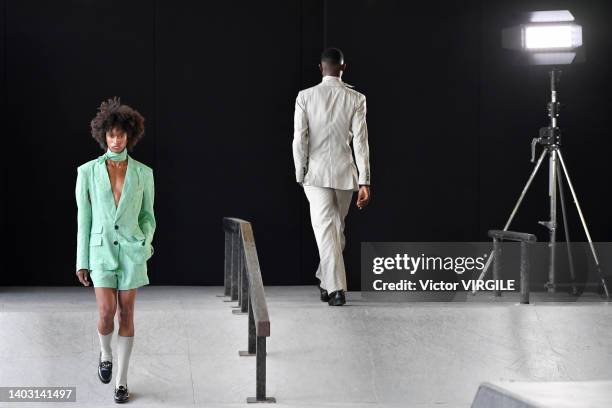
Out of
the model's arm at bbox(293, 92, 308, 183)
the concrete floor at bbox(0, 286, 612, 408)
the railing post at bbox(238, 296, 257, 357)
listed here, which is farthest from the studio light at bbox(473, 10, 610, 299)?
the railing post at bbox(238, 296, 257, 357)

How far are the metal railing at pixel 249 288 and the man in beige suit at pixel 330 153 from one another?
50 cm

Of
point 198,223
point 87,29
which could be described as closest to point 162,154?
point 198,223

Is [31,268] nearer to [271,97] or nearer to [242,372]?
[271,97]

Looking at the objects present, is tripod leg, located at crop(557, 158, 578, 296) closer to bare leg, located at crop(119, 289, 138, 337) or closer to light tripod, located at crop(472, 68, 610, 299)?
light tripod, located at crop(472, 68, 610, 299)

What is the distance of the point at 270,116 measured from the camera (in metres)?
7.73

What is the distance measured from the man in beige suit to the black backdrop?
108 cm

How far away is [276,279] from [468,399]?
2762mm

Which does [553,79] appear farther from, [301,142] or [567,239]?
[301,142]

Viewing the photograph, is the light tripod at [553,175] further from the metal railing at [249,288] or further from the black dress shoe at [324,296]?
the metal railing at [249,288]

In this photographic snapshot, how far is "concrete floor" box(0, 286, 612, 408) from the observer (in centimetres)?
523

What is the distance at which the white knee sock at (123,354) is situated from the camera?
4754 millimetres

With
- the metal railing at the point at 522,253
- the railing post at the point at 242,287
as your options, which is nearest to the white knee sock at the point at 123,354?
the railing post at the point at 242,287

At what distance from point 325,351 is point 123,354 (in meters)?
1.24

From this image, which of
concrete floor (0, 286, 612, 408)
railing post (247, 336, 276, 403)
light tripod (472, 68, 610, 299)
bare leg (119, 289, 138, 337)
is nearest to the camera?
bare leg (119, 289, 138, 337)
